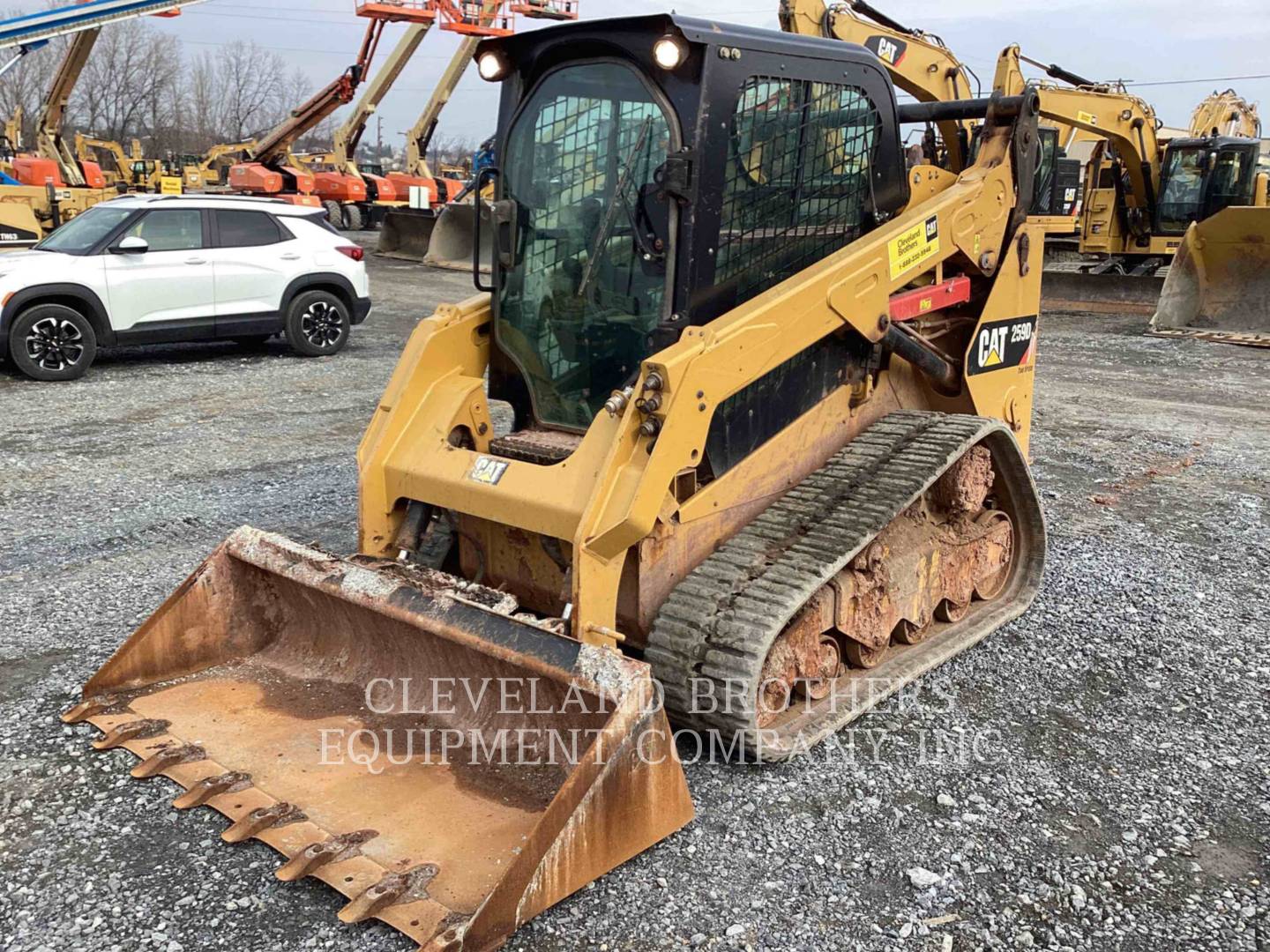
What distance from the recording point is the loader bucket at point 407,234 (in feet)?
74.9

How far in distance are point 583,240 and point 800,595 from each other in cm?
151

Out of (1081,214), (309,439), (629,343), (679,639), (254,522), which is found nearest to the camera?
(679,639)

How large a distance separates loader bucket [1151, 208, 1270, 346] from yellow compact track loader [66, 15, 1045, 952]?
34.7 feet

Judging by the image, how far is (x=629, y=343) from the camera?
3.93 m

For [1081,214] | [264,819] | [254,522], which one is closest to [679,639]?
[264,819]

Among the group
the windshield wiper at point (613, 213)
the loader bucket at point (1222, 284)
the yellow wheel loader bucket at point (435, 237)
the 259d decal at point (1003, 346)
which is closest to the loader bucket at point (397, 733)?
the windshield wiper at point (613, 213)

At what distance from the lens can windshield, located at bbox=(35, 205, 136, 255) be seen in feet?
34.4

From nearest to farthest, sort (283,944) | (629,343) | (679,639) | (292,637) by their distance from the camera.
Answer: (283,944)
(679,639)
(629,343)
(292,637)

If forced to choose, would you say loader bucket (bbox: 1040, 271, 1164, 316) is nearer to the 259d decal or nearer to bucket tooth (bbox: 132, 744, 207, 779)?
the 259d decal

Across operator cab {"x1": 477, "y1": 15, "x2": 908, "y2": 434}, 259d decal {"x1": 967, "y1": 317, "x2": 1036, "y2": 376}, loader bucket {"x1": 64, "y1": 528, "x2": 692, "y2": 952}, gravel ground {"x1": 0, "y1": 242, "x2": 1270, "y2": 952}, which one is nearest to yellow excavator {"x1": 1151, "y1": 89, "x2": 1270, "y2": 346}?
gravel ground {"x1": 0, "y1": 242, "x2": 1270, "y2": 952}

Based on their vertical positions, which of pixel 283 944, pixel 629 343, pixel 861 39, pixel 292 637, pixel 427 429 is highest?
pixel 861 39

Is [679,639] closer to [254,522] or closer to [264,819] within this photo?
[264,819]

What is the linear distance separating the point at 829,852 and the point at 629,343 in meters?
1.82

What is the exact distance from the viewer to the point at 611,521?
3357mm
